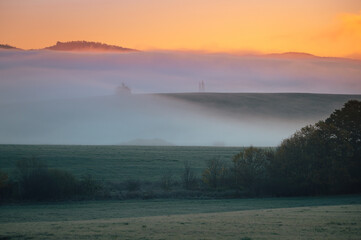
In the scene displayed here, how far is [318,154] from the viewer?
53281mm

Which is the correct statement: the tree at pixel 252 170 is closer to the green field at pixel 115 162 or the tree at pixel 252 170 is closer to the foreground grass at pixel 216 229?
the green field at pixel 115 162

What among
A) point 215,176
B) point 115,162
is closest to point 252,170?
point 215,176

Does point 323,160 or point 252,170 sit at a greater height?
point 323,160

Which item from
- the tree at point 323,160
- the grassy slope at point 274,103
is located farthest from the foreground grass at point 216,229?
the grassy slope at point 274,103

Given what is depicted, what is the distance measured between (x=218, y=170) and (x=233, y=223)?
92.8 ft

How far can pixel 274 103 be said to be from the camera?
138750 mm

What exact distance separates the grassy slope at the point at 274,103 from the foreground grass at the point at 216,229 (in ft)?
337

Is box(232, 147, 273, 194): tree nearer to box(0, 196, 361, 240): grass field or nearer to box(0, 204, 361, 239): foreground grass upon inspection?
box(0, 196, 361, 240): grass field

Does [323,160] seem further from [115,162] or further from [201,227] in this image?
[201,227]

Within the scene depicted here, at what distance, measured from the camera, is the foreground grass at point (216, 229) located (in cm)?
2245

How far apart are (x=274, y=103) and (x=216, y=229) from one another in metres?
117

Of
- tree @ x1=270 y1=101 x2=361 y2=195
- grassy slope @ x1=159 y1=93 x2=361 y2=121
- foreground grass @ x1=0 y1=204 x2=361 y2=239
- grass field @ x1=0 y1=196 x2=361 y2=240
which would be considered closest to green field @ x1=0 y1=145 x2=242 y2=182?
tree @ x1=270 y1=101 x2=361 y2=195

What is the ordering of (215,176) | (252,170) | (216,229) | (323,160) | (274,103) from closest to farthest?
1. (216,229)
2. (323,160)
3. (252,170)
4. (215,176)
5. (274,103)

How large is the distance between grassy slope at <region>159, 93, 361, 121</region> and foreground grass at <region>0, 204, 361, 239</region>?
102721 millimetres
